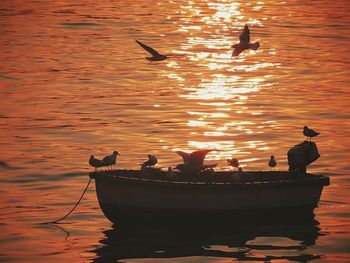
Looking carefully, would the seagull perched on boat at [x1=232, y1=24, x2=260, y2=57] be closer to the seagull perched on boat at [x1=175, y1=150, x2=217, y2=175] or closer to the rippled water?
the seagull perched on boat at [x1=175, y1=150, x2=217, y2=175]

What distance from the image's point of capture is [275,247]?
30812 mm

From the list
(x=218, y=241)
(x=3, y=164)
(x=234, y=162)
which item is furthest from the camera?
(x=3, y=164)

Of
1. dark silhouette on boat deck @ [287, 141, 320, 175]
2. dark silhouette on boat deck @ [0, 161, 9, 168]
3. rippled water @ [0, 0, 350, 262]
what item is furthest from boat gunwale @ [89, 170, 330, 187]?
dark silhouette on boat deck @ [0, 161, 9, 168]

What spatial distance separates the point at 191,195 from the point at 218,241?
1.43 metres

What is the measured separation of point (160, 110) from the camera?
5162 cm

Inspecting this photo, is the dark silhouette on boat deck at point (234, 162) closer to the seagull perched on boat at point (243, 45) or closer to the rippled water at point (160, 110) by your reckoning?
the rippled water at point (160, 110)

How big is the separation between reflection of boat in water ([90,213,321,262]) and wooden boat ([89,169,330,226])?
39cm

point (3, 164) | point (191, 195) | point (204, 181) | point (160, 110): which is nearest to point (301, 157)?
point (204, 181)

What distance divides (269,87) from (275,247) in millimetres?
27343

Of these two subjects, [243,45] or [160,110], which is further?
[160,110]

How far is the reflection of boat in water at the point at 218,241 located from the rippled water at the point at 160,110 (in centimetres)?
5

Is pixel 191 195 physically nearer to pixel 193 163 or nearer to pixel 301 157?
pixel 193 163

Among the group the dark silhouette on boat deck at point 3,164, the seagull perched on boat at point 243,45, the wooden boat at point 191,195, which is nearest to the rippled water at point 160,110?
the dark silhouette on boat deck at point 3,164

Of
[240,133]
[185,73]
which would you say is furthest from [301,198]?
[185,73]
